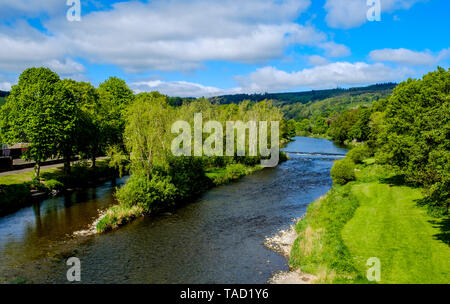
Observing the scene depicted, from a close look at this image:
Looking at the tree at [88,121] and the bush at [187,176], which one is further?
the tree at [88,121]

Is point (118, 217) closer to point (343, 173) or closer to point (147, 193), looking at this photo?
point (147, 193)

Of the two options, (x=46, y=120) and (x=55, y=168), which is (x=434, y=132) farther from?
(x=55, y=168)

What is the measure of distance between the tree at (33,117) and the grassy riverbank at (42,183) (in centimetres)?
230

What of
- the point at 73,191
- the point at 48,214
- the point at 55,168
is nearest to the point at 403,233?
the point at 48,214

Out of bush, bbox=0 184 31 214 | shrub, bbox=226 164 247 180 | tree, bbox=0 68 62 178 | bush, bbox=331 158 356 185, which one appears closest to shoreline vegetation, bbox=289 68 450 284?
bush, bbox=331 158 356 185

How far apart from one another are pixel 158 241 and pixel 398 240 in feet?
62.2

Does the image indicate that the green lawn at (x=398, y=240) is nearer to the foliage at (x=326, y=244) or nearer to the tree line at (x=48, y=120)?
the foliage at (x=326, y=244)

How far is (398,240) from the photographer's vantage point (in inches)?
927

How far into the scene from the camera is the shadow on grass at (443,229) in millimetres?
22744

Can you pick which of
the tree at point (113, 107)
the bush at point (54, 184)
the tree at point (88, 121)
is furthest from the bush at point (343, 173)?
the bush at point (54, 184)

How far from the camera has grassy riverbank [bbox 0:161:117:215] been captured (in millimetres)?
39531

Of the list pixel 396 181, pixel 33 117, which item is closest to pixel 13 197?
pixel 33 117

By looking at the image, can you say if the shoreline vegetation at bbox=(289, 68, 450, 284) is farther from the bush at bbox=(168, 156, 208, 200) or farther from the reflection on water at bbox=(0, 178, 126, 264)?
the reflection on water at bbox=(0, 178, 126, 264)

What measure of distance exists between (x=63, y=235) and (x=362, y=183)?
3679 cm
